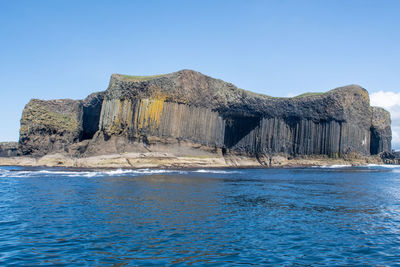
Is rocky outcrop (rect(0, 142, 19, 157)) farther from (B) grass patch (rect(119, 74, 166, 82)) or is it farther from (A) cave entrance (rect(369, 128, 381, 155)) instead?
(A) cave entrance (rect(369, 128, 381, 155))

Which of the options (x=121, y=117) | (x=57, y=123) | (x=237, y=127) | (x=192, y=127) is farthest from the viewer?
(x=57, y=123)

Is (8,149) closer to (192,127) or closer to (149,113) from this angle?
(149,113)

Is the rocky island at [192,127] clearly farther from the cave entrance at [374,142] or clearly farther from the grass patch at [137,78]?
the cave entrance at [374,142]

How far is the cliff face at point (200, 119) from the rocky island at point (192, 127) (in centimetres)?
21

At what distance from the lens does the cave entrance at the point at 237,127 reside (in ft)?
247

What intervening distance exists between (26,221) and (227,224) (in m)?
8.66

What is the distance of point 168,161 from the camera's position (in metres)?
59.5

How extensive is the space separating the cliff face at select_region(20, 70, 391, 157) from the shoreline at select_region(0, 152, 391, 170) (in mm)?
1902

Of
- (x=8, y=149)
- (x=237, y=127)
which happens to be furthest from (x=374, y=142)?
(x=8, y=149)

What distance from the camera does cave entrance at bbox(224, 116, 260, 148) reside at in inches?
2968

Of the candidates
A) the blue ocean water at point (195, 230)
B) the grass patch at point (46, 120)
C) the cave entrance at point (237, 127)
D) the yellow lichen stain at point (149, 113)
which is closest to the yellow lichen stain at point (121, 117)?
the yellow lichen stain at point (149, 113)

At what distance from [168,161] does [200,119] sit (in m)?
13.4

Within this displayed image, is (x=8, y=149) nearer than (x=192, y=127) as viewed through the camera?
No

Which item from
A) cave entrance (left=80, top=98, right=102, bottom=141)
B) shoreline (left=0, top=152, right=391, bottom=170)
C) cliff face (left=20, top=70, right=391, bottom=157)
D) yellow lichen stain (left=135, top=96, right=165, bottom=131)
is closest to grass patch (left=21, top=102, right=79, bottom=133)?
cliff face (left=20, top=70, right=391, bottom=157)
